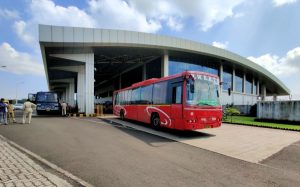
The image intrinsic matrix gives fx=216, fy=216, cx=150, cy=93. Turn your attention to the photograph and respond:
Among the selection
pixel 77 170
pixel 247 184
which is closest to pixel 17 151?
pixel 77 170

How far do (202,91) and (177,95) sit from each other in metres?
1.22

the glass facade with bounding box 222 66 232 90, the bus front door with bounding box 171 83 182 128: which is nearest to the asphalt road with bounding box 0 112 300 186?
the bus front door with bounding box 171 83 182 128

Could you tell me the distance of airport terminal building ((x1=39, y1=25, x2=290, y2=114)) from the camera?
73.6 feet

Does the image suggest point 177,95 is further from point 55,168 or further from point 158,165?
point 55,168

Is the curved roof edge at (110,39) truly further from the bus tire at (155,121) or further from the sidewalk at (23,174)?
the sidewalk at (23,174)

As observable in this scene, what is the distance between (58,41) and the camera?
21.2 meters

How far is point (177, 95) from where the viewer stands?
10719 mm

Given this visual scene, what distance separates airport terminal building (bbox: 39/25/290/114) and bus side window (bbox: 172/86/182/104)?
14.5m

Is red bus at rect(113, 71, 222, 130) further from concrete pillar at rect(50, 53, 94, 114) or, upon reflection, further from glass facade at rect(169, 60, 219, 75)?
glass facade at rect(169, 60, 219, 75)

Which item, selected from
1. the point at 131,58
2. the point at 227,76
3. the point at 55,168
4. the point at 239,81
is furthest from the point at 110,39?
the point at 239,81

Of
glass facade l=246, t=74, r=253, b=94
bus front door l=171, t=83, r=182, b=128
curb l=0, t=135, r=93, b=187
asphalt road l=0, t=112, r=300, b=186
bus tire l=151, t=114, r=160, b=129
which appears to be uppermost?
glass facade l=246, t=74, r=253, b=94

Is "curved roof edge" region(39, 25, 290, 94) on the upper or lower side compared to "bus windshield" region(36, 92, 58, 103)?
upper

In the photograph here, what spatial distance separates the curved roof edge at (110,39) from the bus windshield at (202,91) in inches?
598

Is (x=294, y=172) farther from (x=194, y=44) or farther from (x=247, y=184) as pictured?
(x=194, y=44)
